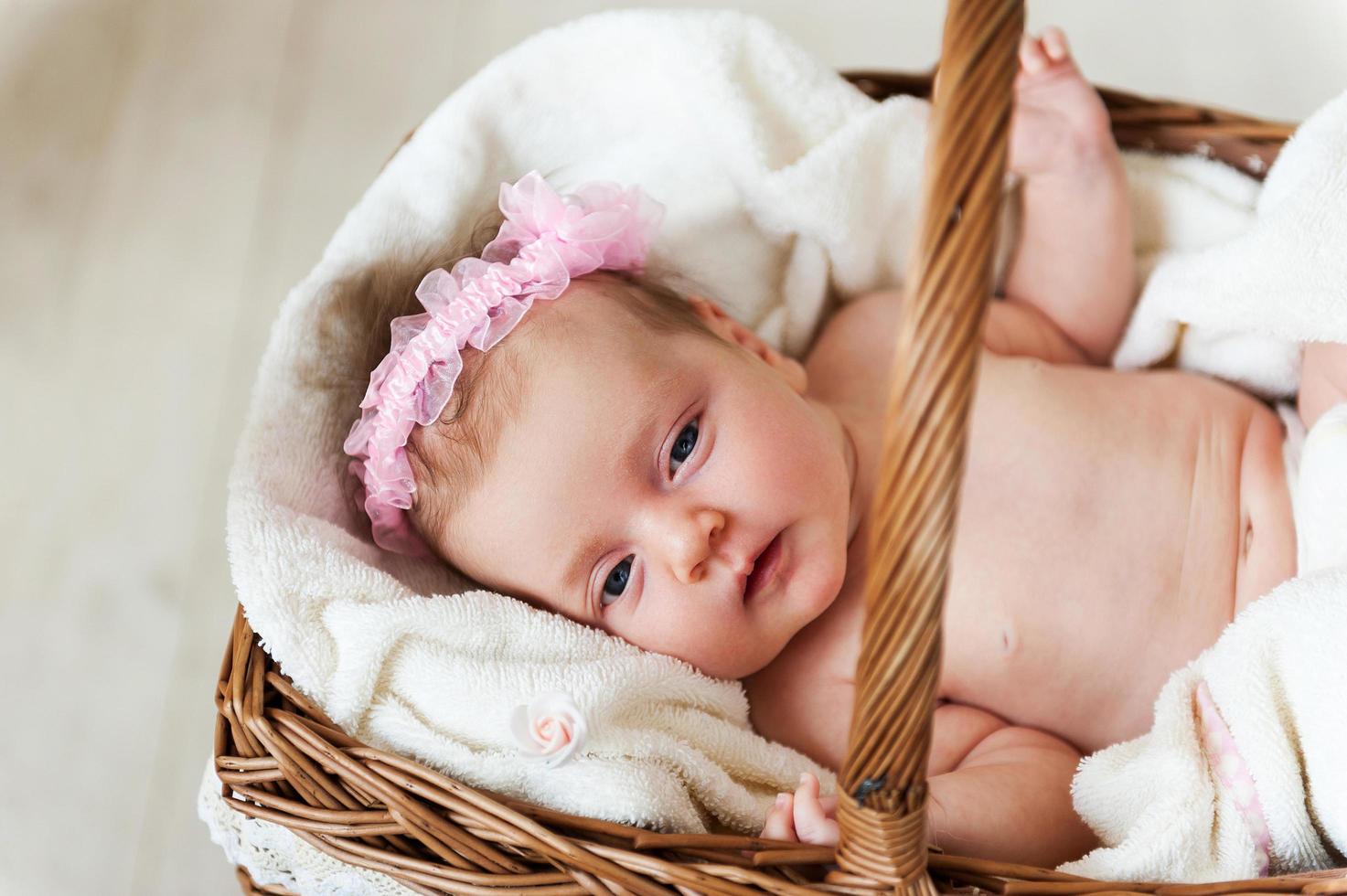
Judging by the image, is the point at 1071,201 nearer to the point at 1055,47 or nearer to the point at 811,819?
the point at 1055,47

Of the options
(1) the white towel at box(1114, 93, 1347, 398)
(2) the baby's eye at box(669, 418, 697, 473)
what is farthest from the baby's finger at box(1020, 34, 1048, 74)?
(2) the baby's eye at box(669, 418, 697, 473)

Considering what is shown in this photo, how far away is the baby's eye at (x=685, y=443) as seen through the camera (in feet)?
3.67

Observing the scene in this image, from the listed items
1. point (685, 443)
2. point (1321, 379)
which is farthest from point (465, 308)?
point (1321, 379)

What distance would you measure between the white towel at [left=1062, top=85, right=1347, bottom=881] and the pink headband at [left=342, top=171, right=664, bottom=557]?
64cm

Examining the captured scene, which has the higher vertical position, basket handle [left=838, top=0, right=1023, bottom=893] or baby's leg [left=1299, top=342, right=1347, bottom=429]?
basket handle [left=838, top=0, right=1023, bottom=893]

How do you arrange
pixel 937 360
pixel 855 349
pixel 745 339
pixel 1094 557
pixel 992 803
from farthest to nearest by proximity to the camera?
pixel 855 349, pixel 745 339, pixel 1094 557, pixel 992 803, pixel 937 360

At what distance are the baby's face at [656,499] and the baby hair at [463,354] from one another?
0.02 m

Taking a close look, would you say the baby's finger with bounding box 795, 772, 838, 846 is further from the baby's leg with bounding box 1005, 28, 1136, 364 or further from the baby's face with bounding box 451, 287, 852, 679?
the baby's leg with bounding box 1005, 28, 1136, 364

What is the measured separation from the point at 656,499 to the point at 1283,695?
21.0 inches

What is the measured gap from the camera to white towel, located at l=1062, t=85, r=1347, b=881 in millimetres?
942

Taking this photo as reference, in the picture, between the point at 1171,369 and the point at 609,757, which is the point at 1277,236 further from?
the point at 609,757

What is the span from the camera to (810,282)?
1.49 metres

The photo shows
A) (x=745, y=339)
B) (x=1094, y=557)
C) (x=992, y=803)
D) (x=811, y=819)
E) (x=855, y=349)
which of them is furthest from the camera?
(x=855, y=349)

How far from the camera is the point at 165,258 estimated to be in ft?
5.81
